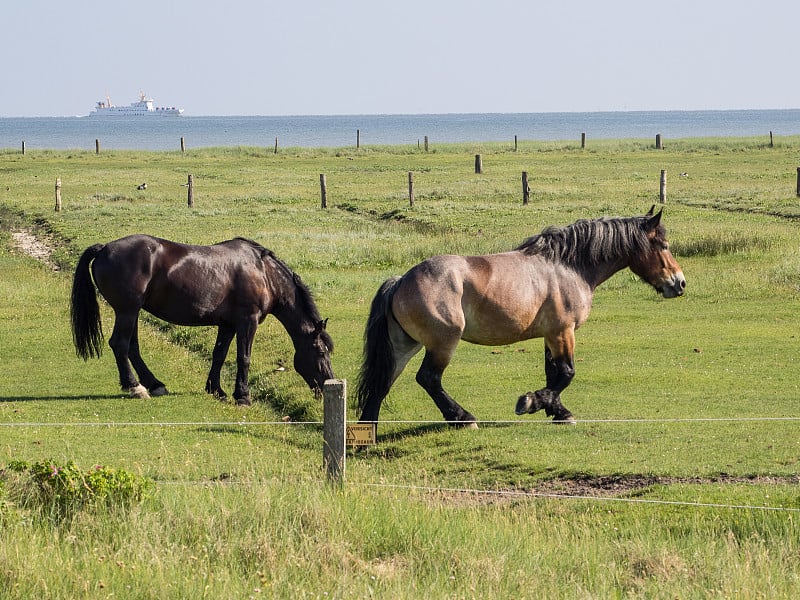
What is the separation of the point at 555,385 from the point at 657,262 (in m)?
2.18

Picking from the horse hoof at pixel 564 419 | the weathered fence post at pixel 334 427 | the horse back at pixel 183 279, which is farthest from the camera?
the horse back at pixel 183 279

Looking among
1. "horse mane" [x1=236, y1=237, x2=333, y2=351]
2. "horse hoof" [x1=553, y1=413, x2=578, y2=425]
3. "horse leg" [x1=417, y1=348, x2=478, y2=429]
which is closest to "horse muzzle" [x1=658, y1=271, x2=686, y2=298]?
"horse hoof" [x1=553, y1=413, x2=578, y2=425]

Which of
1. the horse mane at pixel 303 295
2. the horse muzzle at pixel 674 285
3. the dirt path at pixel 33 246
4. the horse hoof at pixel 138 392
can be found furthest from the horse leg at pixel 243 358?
the dirt path at pixel 33 246

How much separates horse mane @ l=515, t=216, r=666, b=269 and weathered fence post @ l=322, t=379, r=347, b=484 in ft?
16.4

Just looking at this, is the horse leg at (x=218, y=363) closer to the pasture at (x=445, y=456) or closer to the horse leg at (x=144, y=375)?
the pasture at (x=445, y=456)

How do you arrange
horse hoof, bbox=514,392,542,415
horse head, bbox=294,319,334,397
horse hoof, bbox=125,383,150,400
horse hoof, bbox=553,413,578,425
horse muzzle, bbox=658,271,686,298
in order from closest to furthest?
horse hoof, bbox=514,392,542,415 → horse hoof, bbox=553,413,578,425 → horse muzzle, bbox=658,271,686,298 → horse hoof, bbox=125,383,150,400 → horse head, bbox=294,319,334,397

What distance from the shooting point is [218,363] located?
1512 cm

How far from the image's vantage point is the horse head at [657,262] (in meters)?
13.7

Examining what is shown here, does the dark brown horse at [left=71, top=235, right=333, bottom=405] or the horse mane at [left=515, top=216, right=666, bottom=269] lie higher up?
the horse mane at [left=515, top=216, right=666, bottom=269]

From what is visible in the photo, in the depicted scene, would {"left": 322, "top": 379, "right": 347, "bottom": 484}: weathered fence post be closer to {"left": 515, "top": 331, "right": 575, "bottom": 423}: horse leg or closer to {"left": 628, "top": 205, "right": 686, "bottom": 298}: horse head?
{"left": 515, "top": 331, "right": 575, "bottom": 423}: horse leg

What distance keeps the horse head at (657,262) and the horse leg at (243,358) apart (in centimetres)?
511

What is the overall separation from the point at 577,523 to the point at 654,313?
1214cm

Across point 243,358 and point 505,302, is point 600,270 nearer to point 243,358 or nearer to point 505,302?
point 505,302

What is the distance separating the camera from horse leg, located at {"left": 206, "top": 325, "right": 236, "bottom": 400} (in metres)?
15.1
